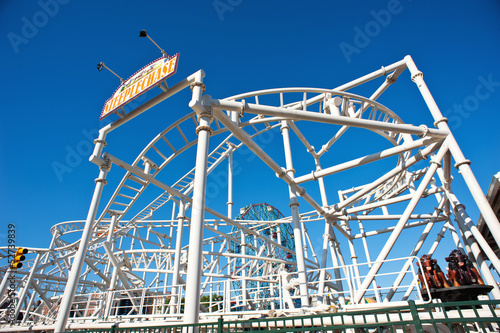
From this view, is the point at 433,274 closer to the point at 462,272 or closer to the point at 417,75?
the point at 462,272

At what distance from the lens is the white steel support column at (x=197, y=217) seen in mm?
5016

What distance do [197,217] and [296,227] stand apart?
453cm

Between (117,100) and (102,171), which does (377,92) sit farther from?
(102,171)

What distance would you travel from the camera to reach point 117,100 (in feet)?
33.1

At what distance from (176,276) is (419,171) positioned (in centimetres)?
1163

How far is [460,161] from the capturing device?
779cm

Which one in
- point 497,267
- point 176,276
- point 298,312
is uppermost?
point 176,276

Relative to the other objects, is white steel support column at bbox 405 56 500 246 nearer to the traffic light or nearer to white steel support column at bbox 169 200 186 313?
white steel support column at bbox 169 200 186 313

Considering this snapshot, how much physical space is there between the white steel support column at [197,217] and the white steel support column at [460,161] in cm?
703

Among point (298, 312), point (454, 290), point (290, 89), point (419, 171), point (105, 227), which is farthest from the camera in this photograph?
point (105, 227)

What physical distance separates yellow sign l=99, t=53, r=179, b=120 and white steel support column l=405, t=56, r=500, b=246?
26.9 feet

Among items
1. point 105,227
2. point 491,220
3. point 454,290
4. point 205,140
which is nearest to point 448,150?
point 491,220

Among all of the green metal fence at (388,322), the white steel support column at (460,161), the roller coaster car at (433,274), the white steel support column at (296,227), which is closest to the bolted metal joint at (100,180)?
the green metal fence at (388,322)

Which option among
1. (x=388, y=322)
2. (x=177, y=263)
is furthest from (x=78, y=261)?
(x=388, y=322)
